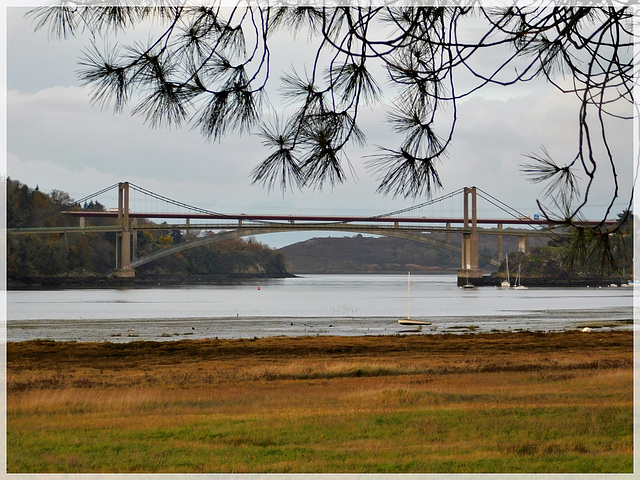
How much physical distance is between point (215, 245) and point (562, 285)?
45092 mm

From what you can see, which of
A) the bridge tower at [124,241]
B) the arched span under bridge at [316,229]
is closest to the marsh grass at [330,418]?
the arched span under bridge at [316,229]

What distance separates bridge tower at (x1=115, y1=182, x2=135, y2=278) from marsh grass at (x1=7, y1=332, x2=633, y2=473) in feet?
182

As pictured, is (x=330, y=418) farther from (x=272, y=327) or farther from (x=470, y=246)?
(x=470, y=246)

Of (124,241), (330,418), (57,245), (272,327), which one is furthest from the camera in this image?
(57,245)

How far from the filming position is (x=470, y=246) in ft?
240

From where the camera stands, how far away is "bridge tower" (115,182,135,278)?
225 ft

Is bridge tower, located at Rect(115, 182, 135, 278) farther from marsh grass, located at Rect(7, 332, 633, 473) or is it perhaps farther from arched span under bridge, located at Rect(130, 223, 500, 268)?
marsh grass, located at Rect(7, 332, 633, 473)

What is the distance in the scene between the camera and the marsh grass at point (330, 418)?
18.9 feet

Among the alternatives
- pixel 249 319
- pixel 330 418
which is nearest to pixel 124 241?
pixel 249 319

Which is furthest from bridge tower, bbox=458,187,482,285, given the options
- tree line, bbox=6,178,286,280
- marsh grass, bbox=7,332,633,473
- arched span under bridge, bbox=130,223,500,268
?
marsh grass, bbox=7,332,633,473

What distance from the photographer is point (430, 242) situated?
6250cm

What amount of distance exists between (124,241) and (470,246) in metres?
29.3

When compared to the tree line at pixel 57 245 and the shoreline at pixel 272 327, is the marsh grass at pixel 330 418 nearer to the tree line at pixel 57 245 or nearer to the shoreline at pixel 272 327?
the shoreline at pixel 272 327

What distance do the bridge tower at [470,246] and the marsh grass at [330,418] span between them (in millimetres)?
57409
